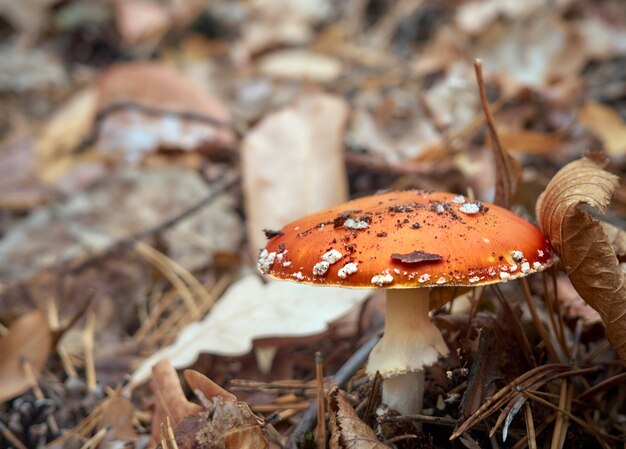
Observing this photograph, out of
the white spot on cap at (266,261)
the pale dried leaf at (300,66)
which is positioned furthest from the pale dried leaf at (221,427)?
the pale dried leaf at (300,66)

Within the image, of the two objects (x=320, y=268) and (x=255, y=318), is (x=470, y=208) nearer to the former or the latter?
(x=320, y=268)

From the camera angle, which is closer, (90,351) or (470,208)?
(470,208)

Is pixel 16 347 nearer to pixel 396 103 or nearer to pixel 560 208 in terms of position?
pixel 560 208

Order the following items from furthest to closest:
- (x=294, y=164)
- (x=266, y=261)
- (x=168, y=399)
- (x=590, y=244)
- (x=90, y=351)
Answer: (x=294, y=164)
(x=90, y=351)
(x=168, y=399)
(x=266, y=261)
(x=590, y=244)

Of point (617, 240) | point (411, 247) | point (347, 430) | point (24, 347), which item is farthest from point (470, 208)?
point (24, 347)

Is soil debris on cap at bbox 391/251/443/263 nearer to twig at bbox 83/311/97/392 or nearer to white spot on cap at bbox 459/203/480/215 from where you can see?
white spot on cap at bbox 459/203/480/215

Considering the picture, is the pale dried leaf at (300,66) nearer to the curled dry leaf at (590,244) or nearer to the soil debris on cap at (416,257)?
the curled dry leaf at (590,244)
